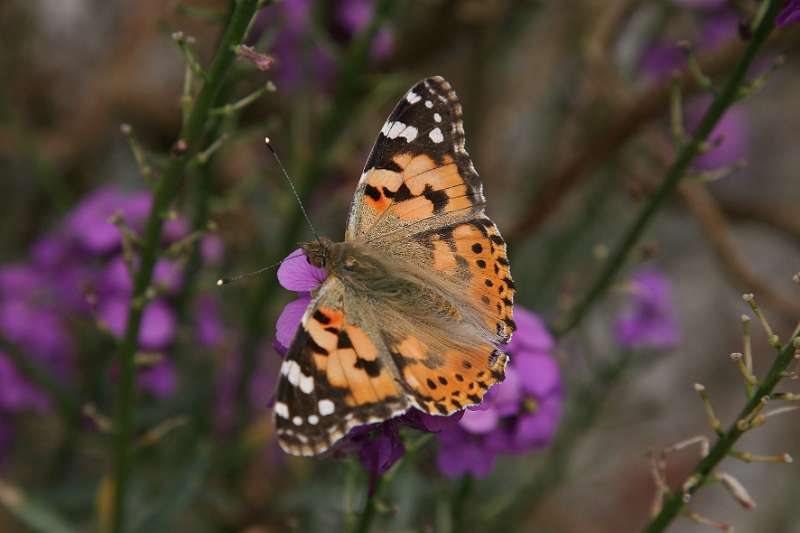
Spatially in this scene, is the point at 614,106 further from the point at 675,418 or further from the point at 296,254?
the point at 675,418

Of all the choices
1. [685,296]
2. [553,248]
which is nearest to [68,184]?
[553,248]

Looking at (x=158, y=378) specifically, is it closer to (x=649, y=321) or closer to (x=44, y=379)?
(x=44, y=379)

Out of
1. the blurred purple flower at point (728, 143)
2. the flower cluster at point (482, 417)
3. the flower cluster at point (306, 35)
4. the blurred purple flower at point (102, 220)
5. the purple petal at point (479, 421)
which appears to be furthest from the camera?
the blurred purple flower at point (728, 143)

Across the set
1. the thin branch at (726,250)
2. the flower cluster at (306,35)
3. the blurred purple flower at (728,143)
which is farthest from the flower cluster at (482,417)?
the blurred purple flower at (728,143)

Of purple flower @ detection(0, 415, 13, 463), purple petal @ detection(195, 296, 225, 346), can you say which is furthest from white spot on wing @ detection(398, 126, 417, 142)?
purple flower @ detection(0, 415, 13, 463)

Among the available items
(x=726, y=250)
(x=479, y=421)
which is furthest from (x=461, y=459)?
(x=726, y=250)

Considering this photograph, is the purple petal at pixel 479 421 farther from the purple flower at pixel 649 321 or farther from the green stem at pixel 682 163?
the purple flower at pixel 649 321

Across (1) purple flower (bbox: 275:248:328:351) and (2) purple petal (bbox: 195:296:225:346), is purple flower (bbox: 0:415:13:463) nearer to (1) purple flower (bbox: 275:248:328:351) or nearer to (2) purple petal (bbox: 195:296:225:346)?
(2) purple petal (bbox: 195:296:225:346)
